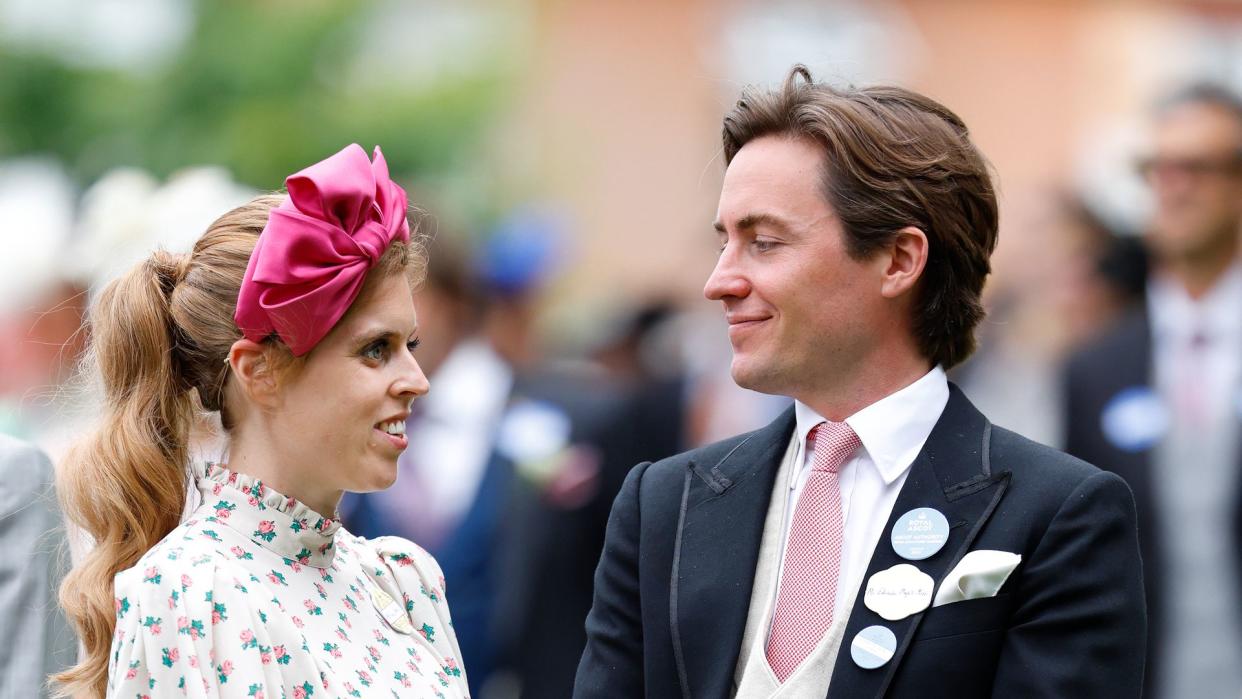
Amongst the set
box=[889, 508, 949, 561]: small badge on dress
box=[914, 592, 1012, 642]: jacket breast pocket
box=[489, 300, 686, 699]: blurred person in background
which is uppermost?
box=[889, 508, 949, 561]: small badge on dress

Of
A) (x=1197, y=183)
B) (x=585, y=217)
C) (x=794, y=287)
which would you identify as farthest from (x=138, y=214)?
(x=585, y=217)

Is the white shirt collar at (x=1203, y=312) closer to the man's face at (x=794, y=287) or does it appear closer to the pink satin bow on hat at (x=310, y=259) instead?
the man's face at (x=794, y=287)

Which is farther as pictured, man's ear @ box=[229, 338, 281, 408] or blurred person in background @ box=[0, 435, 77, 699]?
blurred person in background @ box=[0, 435, 77, 699]

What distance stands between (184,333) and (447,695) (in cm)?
88

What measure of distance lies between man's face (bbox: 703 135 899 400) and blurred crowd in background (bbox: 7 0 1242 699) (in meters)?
0.45

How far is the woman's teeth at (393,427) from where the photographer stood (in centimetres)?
353

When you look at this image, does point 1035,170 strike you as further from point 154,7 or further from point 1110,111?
point 154,7

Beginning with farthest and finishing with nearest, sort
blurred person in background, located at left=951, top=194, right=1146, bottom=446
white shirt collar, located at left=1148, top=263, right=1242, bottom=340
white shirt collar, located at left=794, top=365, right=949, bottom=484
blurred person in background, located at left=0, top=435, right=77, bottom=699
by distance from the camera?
blurred person in background, located at left=951, top=194, right=1146, bottom=446, white shirt collar, located at left=1148, top=263, right=1242, bottom=340, blurred person in background, located at left=0, top=435, right=77, bottom=699, white shirt collar, located at left=794, top=365, right=949, bottom=484

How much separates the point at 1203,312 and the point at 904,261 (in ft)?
11.6

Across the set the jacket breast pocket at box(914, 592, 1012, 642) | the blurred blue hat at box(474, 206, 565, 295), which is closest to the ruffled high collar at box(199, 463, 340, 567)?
the jacket breast pocket at box(914, 592, 1012, 642)

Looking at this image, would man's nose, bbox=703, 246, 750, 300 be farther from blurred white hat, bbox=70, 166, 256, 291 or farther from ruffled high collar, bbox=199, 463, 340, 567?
blurred white hat, bbox=70, 166, 256, 291

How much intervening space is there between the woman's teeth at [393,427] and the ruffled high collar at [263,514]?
0.21 meters

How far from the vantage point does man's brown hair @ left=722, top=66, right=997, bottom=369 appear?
3.79 metres

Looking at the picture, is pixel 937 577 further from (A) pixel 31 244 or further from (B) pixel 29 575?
(A) pixel 31 244
